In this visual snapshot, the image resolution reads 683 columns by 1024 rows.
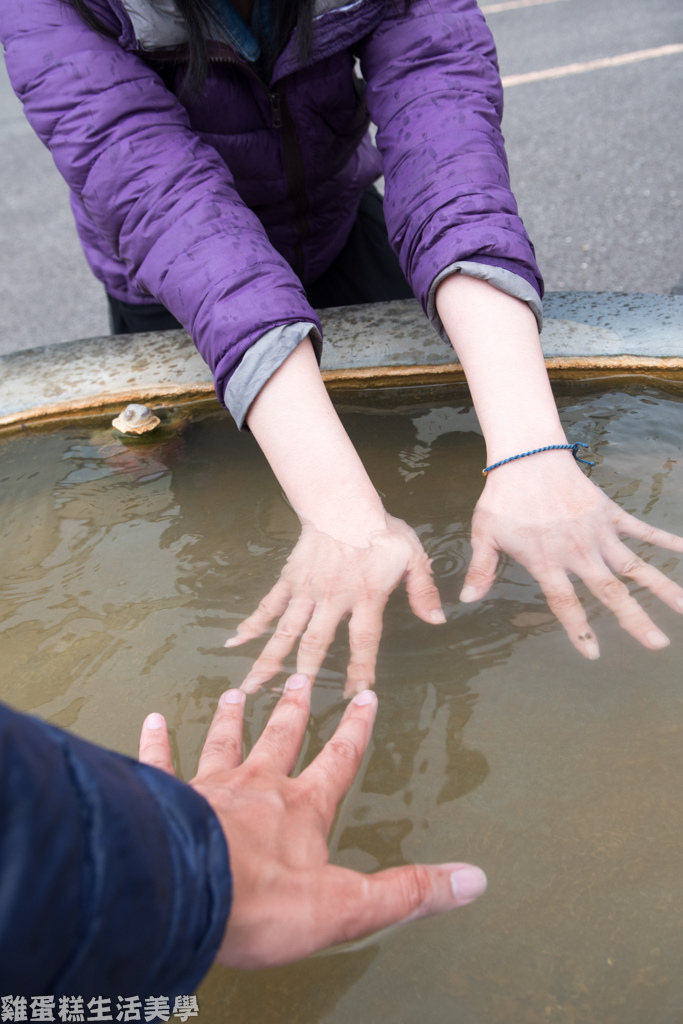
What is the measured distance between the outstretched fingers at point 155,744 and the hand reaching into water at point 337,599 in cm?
11

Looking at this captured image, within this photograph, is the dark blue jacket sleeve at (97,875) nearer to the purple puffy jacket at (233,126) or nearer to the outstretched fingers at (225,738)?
the outstretched fingers at (225,738)

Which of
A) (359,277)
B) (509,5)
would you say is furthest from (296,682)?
(509,5)

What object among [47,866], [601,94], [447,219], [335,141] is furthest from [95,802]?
[601,94]

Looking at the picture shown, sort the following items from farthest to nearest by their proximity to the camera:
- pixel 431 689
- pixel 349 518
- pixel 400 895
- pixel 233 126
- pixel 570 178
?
pixel 570 178 → pixel 233 126 → pixel 349 518 → pixel 431 689 → pixel 400 895

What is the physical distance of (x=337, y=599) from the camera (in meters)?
0.87

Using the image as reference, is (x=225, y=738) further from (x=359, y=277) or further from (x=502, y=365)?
(x=359, y=277)

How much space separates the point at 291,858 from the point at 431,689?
0.94 ft

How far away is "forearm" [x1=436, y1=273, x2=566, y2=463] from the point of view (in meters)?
0.94

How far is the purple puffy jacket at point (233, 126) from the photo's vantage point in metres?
0.96

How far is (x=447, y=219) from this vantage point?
98 centimetres

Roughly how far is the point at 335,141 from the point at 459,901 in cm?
116

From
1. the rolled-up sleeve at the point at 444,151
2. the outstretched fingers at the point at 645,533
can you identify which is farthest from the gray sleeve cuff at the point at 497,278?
the outstretched fingers at the point at 645,533

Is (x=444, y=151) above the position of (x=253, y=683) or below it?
above

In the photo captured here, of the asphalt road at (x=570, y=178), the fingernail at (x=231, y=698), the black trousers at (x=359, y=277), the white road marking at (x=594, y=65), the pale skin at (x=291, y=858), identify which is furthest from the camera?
the white road marking at (x=594, y=65)
